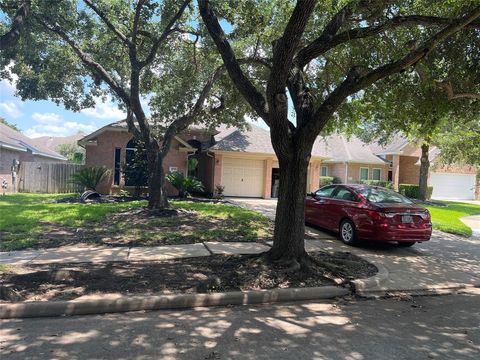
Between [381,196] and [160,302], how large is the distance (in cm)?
686

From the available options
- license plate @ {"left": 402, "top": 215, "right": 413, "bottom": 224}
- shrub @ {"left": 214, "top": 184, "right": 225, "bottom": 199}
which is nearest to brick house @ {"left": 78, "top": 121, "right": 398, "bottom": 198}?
shrub @ {"left": 214, "top": 184, "right": 225, "bottom": 199}

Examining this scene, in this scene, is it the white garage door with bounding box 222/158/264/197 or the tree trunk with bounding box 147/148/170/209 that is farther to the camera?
the white garage door with bounding box 222/158/264/197

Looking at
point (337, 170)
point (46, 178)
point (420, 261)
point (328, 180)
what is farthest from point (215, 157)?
point (420, 261)

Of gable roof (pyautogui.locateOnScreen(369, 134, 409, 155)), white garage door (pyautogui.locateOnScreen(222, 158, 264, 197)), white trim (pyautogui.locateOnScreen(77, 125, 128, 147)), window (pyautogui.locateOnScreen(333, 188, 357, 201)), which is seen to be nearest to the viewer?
window (pyautogui.locateOnScreen(333, 188, 357, 201))

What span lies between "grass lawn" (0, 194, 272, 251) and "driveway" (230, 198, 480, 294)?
6.79 ft

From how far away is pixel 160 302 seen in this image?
223 inches

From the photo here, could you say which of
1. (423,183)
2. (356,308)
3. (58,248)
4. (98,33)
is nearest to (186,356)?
(356,308)

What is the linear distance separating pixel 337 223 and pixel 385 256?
6.35ft

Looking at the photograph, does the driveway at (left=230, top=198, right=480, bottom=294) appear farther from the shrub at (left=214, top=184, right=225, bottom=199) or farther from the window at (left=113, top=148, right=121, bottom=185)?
the window at (left=113, top=148, right=121, bottom=185)

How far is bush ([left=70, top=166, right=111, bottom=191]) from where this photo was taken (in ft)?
65.6

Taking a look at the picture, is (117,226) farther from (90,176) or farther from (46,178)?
(46,178)

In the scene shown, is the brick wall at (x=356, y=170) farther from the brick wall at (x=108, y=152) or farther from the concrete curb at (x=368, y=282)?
the concrete curb at (x=368, y=282)

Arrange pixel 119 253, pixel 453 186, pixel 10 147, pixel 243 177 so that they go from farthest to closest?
1. pixel 453 186
2. pixel 243 177
3. pixel 10 147
4. pixel 119 253

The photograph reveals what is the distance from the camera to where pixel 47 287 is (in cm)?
601
